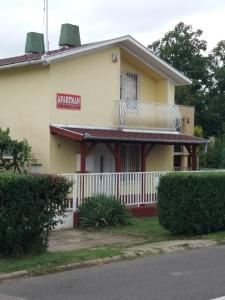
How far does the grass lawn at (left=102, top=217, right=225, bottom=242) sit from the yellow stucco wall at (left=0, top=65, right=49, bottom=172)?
4525 millimetres

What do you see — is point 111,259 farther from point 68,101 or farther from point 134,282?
point 68,101

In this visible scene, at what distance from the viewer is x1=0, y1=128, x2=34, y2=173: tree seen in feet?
62.5

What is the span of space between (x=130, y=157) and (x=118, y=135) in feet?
9.49

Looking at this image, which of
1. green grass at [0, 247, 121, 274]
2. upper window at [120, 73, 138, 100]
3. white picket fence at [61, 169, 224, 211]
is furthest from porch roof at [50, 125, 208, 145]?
green grass at [0, 247, 121, 274]

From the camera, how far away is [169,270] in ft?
32.5

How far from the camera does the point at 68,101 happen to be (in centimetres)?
2078

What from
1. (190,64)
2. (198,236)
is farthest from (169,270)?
(190,64)

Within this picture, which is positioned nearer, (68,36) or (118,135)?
(118,135)

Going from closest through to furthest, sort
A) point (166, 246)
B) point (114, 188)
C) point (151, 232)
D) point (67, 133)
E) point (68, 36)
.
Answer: point (166, 246) → point (151, 232) → point (114, 188) → point (67, 133) → point (68, 36)

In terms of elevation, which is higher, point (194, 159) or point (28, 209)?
point (194, 159)

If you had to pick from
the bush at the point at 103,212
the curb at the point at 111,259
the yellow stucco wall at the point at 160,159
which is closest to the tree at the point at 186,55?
the yellow stucco wall at the point at 160,159

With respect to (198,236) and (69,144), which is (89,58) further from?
(198,236)

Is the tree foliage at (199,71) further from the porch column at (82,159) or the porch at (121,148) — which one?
the porch column at (82,159)

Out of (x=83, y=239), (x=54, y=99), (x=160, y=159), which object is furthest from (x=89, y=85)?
(x=83, y=239)
